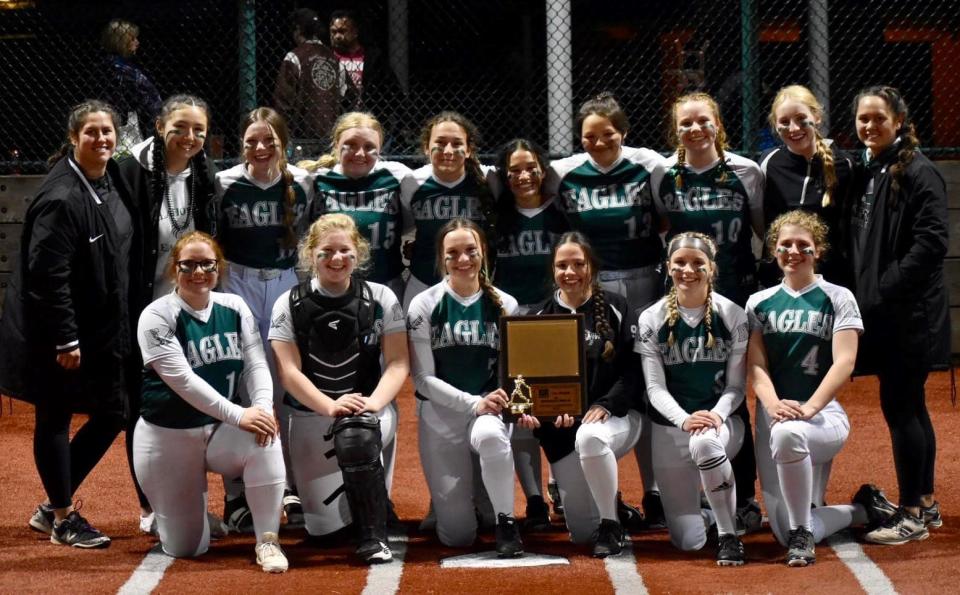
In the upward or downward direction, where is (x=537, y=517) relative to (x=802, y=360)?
downward

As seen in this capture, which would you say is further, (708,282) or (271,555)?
(708,282)

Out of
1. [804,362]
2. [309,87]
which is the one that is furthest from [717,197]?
[309,87]

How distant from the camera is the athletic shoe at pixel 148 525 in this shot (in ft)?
16.5

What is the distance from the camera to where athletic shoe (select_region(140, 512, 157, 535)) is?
503cm

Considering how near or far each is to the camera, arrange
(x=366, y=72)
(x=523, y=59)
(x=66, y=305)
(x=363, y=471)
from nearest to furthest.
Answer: (x=363, y=471), (x=66, y=305), (x=366, y=72), (x=523, y=59)

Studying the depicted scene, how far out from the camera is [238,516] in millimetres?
5125

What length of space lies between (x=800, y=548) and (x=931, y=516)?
74cm

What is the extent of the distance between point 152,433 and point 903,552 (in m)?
2.53

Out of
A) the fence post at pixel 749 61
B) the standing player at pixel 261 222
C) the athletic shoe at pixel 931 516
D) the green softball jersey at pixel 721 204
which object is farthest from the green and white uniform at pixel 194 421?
the fence post at pixel 749 61

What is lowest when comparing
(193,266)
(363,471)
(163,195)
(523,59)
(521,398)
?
(363,471)

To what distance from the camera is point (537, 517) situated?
5.14 metres


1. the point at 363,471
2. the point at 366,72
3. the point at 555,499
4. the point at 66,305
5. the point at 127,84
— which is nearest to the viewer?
the point at 363,471

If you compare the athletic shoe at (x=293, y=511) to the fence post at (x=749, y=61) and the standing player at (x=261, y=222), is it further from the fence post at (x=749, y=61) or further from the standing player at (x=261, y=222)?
the fence post at (x=749, y=61)

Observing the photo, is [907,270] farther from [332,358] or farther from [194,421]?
[194,421]
